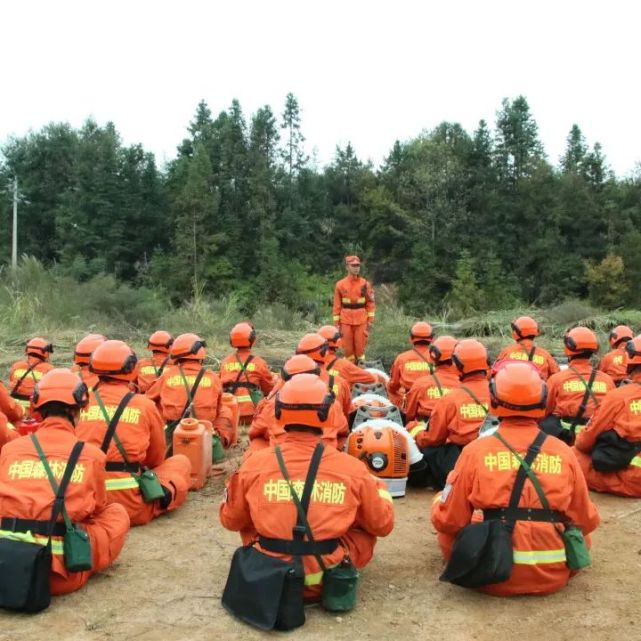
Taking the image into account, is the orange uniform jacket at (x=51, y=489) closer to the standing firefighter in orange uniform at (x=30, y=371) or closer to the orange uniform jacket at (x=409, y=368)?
the standing firefighter in orange uniform at (x=30, y=371)

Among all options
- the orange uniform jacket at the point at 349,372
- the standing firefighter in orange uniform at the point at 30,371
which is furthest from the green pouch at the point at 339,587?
the standing firefighter in orange uniform at the point at 30,371

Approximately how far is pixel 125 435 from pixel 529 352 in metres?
5.42

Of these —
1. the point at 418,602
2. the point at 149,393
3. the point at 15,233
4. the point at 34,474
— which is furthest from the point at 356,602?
the point at 15,233

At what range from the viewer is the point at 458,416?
6293 mm

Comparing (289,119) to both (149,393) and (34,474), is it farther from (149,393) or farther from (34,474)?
(34,474)

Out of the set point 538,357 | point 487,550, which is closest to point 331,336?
point 538,357

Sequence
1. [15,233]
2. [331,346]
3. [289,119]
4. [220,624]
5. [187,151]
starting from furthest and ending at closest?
[187,151]
[289,119]
[15,233]
[331,346]
[220,624]

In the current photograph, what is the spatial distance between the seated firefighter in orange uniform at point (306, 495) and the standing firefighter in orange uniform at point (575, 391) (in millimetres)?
3651

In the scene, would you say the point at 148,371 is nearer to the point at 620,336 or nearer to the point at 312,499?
the point at 312,499

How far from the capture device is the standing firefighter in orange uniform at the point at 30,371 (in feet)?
27.7

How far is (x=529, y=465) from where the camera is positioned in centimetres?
421

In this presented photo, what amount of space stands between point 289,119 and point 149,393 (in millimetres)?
36393

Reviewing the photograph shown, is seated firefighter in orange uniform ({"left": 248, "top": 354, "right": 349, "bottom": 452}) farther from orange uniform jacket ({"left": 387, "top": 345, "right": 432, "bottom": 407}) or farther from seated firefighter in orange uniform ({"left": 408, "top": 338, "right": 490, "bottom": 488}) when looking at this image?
orange uniform jacket ({"left": 387, "top": 345, "right": 432, "bottom": 407})

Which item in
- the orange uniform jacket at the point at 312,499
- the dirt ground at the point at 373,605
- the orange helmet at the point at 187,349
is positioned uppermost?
the orange helmet at the point at 187,349
